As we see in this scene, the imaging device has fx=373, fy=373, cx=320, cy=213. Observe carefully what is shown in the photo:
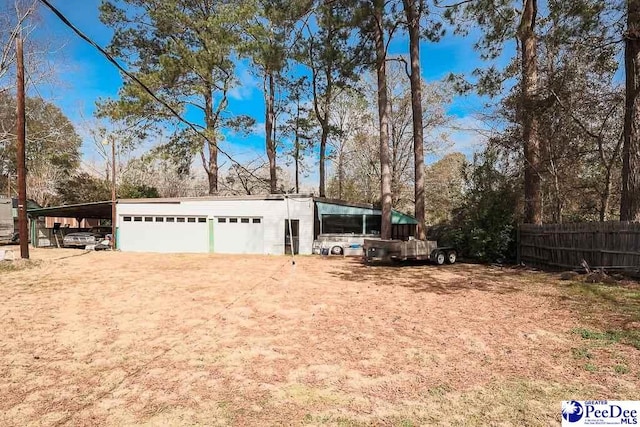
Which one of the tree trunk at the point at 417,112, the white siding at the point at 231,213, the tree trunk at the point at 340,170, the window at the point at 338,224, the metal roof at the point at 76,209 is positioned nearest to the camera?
the tree trunk at the point at 417,112

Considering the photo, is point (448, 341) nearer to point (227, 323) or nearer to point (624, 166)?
point (227, 323)

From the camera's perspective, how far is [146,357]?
4.70 metres

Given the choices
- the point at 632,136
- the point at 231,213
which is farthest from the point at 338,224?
the point at 632,136

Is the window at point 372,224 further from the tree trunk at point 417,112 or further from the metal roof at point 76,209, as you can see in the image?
the metal roof at point 76,209

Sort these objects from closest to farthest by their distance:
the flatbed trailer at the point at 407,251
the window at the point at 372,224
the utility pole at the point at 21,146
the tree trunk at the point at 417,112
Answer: the utility pole at the point at 21,146
the flatbed trailer at the point at 407,251
the tree trunk at the point at 417,112
the window at the point at 372,224

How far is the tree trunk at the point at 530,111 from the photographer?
1212 cm

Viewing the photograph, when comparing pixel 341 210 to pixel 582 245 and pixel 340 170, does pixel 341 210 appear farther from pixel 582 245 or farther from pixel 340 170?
pixel 340 170

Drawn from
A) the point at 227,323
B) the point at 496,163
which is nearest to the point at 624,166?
the point at 496,163

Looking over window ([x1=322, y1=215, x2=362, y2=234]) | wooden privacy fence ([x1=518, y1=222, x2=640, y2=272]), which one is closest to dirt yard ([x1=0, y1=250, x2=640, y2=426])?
wooden privacy fence ([x1=518, y1=222, x2=640, y2=272])

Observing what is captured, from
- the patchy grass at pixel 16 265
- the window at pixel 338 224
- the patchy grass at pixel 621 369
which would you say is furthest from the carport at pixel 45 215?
the patchy grass at pixel 621 369

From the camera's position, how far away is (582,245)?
10547mm

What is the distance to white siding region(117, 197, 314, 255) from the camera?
769 inches
